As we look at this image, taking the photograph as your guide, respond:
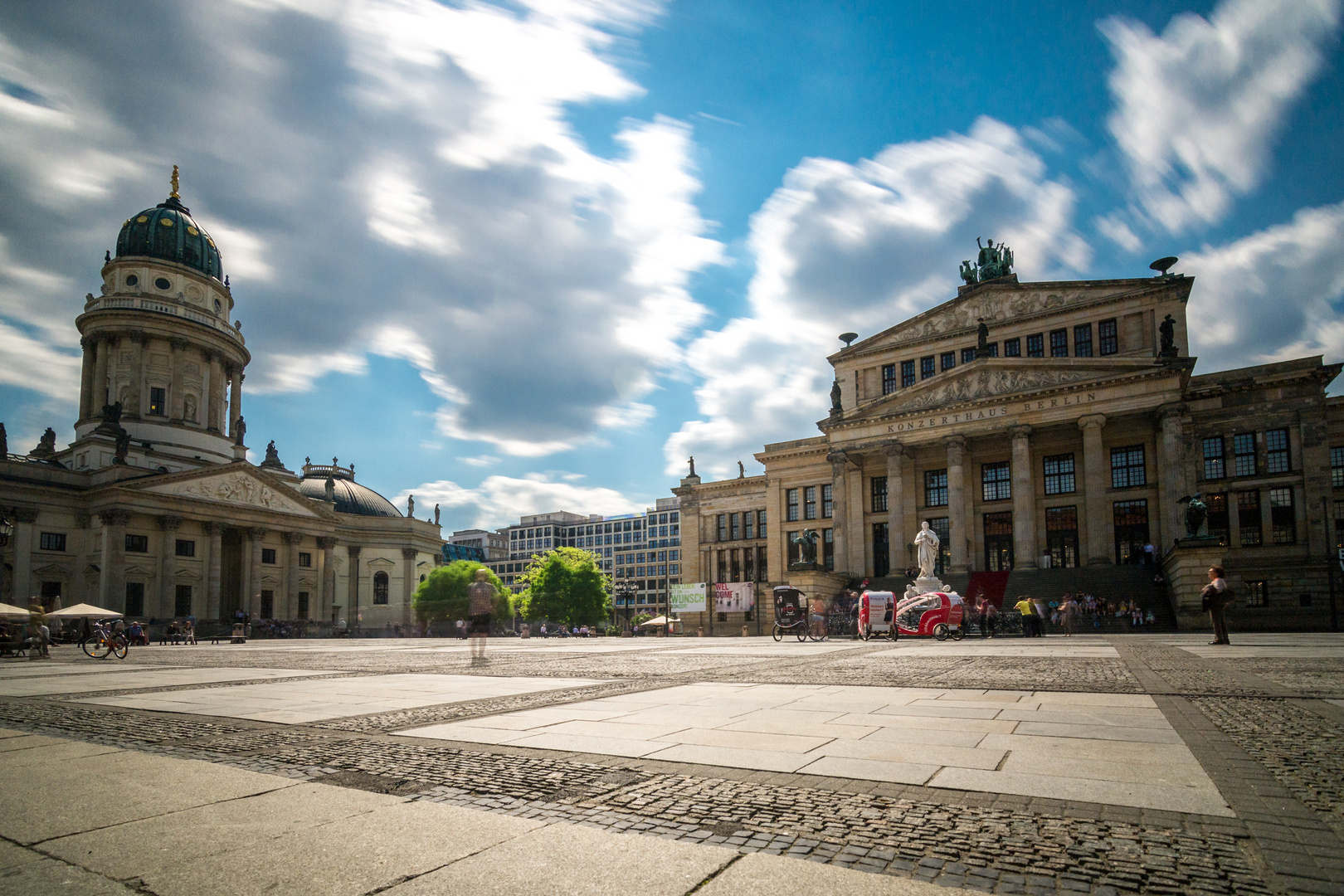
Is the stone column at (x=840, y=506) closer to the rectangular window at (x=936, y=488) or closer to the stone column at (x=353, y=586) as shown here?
the rectangular window at (x=936, y=488)

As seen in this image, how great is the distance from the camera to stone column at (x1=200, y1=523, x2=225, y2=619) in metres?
61.9

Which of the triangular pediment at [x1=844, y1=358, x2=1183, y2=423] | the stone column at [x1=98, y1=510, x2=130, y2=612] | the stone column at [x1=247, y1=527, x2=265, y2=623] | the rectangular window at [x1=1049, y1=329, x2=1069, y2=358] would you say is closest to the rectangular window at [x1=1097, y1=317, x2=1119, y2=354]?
the rectangular window at [x1=1049, y1=329, x2=1069, y2=358]

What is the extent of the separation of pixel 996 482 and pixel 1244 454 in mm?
13584

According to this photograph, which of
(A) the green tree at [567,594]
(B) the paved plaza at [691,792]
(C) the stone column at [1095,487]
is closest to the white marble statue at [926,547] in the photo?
(C) the stone column at [1095,487]

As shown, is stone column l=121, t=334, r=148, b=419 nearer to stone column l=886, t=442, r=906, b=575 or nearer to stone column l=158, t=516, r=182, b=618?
stone column l=158, t=516, r=182, b=618

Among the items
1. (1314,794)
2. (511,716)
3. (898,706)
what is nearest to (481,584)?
(511,716)

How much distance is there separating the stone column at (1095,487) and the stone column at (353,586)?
236 feet

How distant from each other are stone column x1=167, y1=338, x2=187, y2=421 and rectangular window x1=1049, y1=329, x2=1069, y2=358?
7475 cm

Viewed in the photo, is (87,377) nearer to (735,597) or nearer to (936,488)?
(735,597)

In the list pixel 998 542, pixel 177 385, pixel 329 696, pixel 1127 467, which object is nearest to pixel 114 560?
pixel 177 385

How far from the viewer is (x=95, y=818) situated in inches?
171

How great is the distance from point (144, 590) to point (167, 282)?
104 ft

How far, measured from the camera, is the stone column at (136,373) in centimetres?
6912

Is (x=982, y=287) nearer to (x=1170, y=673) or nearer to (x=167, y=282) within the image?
Result: (x=1170, y=673)
